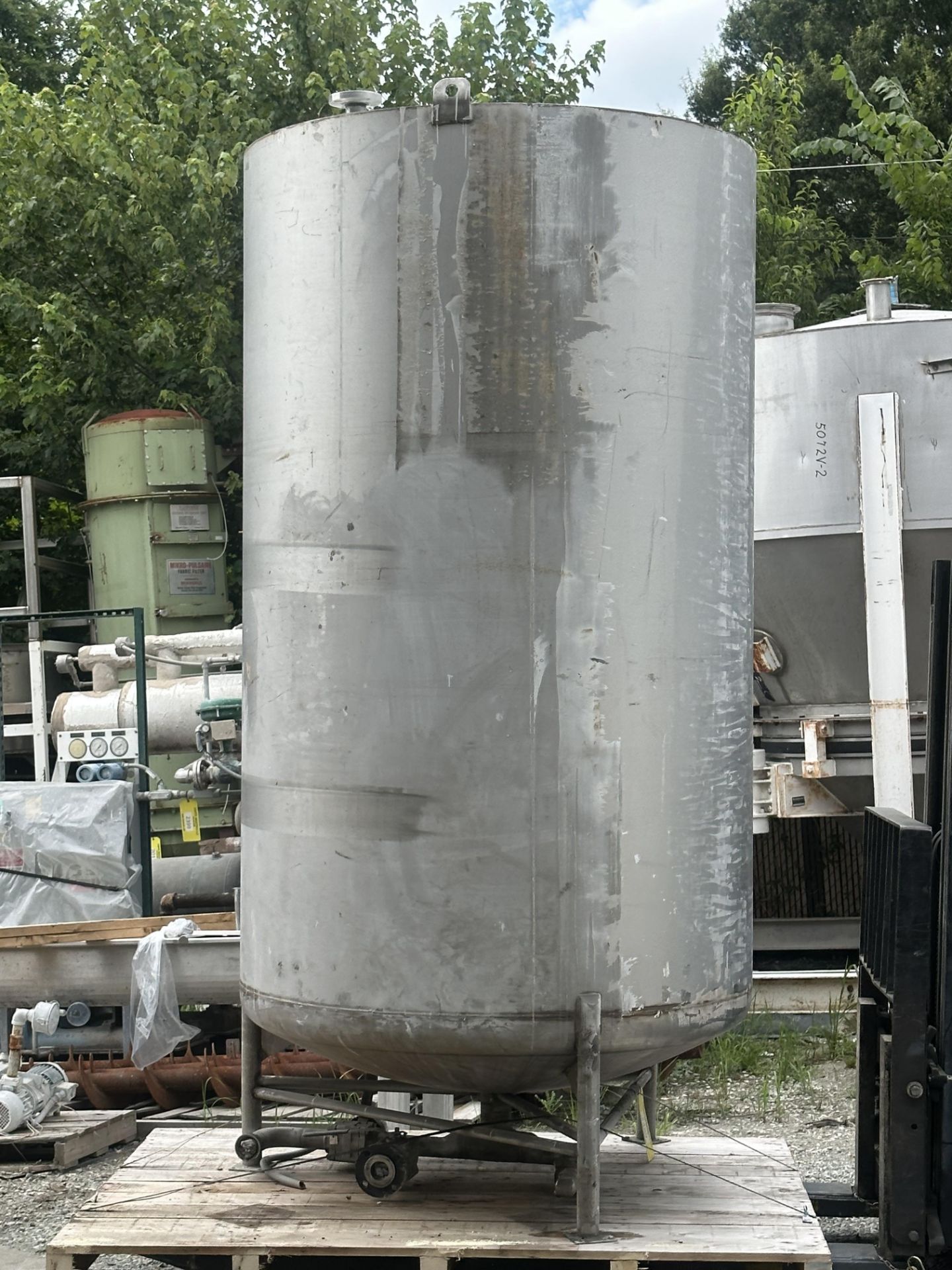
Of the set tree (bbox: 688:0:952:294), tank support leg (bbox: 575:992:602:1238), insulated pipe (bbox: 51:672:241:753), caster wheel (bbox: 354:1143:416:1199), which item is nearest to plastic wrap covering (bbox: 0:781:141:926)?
insulated pipe (bbox: 51:672:241:753)

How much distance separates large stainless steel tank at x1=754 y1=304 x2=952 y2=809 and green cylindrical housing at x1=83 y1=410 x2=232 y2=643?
604cm

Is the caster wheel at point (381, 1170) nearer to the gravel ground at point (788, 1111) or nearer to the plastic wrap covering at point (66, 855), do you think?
the gravel ground at point (788, 1111)

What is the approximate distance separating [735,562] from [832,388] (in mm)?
4064

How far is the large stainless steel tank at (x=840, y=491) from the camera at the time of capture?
733 cm

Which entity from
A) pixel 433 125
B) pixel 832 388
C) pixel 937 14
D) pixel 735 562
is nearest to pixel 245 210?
pixel 433 125

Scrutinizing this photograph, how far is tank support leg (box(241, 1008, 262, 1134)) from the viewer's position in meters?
3.92

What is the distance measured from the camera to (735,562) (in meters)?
3.74

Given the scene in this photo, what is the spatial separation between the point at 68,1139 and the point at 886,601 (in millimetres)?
4455

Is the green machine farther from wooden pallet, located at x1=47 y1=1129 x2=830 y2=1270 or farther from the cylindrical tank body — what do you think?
the cylindrical tank body

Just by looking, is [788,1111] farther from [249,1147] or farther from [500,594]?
[500,594]

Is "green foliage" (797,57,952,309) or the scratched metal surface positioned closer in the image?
the scratched metal surface

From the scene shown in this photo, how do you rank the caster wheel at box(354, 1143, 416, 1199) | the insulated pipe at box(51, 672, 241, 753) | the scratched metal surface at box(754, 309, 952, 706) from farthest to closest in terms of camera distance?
the insulated pipe at box(51, 672, 241, 753)
the scratched metal surface at box(754, 309, 952, 706)
the caster wheel at box(354, 1143, 416, 1199)

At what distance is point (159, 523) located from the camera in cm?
1252

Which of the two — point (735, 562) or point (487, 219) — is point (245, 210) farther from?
point (735, 562)
